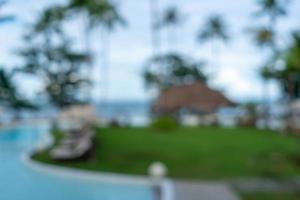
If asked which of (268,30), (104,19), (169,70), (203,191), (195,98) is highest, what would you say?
(104,19)

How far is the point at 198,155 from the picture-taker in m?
11.7

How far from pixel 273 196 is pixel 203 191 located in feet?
4.49

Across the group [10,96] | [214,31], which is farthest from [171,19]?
[10,96]

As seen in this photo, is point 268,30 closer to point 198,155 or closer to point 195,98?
point 195,98

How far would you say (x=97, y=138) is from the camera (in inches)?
574

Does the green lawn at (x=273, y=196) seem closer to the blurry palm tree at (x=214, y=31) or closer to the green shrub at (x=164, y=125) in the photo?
the green shrub at (x=164, y=125)

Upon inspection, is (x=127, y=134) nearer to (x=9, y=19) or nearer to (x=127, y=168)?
(x=127, y=168)

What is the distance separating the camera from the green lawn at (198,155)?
10.2 meters

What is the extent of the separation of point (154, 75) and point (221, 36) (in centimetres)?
593

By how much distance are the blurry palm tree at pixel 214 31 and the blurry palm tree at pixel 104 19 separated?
8164 mm

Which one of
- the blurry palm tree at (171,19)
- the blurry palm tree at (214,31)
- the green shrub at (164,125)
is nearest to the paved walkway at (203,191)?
the green shrub at (164,125)

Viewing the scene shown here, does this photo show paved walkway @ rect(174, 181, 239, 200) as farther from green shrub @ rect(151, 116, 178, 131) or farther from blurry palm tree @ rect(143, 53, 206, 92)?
blurry palm tree @ rect(143, 53, 206, 92)

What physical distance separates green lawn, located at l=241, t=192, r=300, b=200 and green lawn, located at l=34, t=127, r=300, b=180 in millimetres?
1099

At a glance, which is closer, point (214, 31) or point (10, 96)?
point (10, 96)
